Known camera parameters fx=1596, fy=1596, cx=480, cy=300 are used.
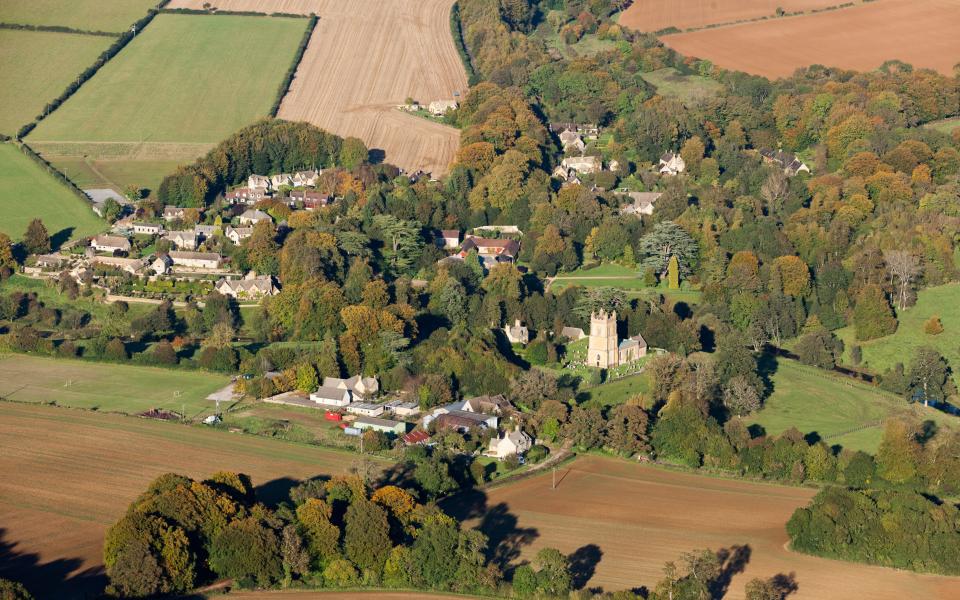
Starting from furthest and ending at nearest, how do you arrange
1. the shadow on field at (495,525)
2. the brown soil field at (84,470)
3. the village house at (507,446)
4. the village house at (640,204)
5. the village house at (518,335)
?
the village house at (640,204), the village house at (518,335), the village house at (507,446), the shadow on field at (495,525), the brown soil field at (84,470)

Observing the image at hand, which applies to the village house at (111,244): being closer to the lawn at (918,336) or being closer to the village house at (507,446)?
the village house at (507,446)

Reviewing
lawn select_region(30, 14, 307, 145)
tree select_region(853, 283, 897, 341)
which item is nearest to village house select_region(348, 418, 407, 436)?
tree select_region(853, 283, 897, 341)

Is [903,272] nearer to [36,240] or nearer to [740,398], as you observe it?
[740,398]

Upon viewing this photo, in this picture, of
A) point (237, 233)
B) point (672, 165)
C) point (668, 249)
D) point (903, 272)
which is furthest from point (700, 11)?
point (237, 233)

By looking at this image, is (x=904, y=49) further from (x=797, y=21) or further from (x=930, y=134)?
(x=930, y=134)

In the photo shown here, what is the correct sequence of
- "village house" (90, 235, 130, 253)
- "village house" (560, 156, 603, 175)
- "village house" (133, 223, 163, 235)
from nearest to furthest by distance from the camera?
"village house" (90, 235, 130, 253) < "village house" (133, 223, 163, 235) < "village house" (560, 156, 603, 175)

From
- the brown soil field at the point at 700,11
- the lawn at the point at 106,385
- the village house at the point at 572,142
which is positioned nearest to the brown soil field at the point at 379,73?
the village house at the point at 572,142

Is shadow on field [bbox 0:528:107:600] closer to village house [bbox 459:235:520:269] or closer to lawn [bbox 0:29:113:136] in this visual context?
village house [bbox 459:235:520:269]
